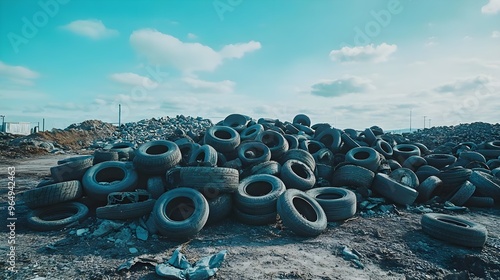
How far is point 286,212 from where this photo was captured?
5.55 m

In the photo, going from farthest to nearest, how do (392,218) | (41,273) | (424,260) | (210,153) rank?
(210,153) < (392,218) < (424,260) < (41,273)

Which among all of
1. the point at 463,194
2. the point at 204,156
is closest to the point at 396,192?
the point at 463,194

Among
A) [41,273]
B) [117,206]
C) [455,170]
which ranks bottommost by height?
[41,273]

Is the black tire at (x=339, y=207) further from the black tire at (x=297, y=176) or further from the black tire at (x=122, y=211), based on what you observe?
the black tire at (x=122, y=211)

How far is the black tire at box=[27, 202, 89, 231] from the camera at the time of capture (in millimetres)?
5758

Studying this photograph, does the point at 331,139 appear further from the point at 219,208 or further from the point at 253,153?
the point at 219,208

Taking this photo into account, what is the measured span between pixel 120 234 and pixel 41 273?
4.67 feet

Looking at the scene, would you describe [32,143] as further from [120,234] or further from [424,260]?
[424,260]

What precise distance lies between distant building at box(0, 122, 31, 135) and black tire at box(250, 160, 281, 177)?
32742 mm

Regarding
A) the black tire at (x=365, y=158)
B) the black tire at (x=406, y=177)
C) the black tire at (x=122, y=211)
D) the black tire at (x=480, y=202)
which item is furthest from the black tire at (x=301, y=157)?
the black tire at (x=122, y=211)

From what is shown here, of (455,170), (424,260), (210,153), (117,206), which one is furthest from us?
(455,170)

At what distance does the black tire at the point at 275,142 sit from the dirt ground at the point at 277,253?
3.26 meters

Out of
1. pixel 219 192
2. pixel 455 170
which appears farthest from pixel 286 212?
pixel 455 170

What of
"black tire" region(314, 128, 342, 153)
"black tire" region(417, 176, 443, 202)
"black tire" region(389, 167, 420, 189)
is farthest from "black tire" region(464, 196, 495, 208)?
"black tire" region(314, 128, 342, 153)
